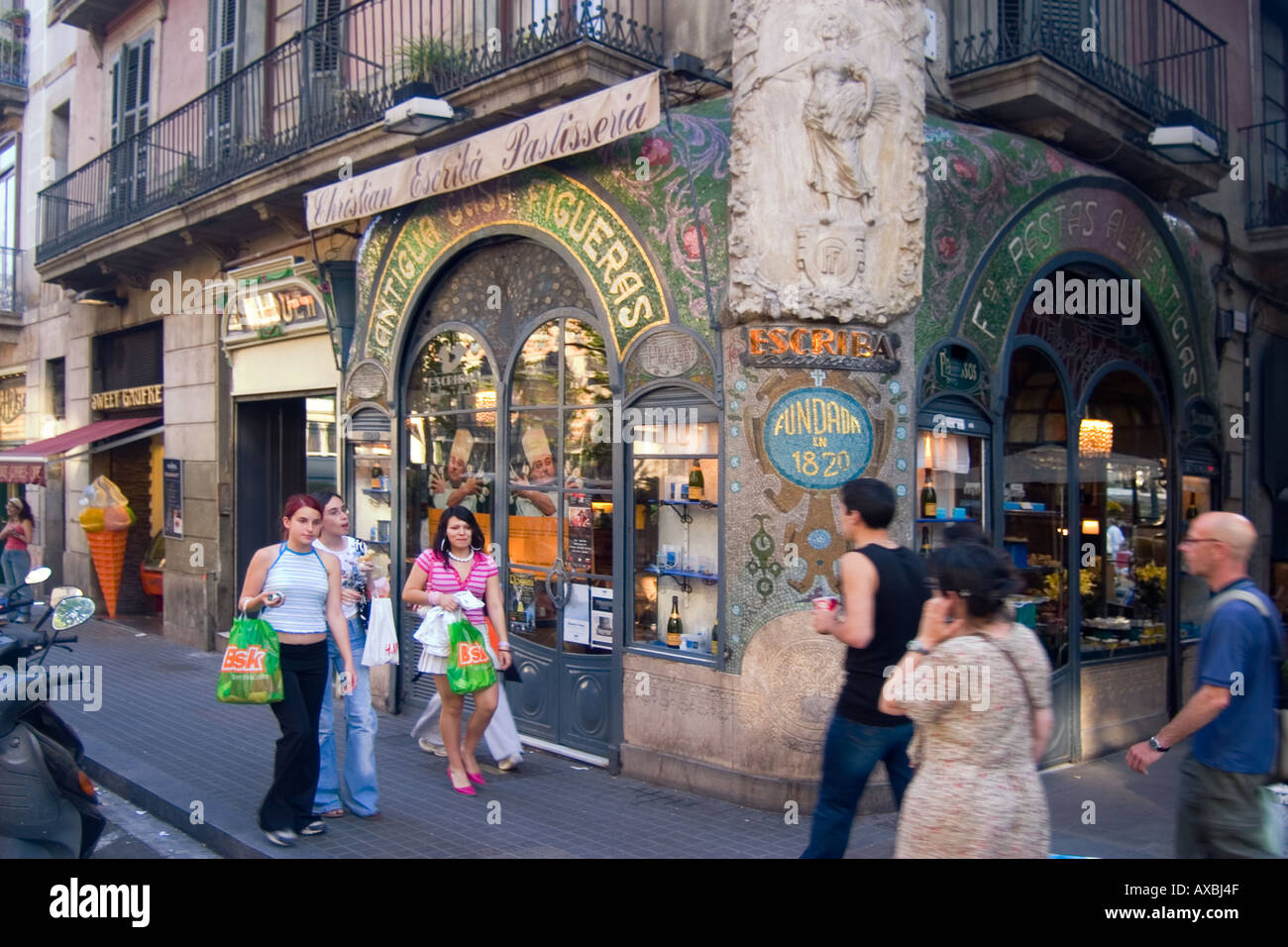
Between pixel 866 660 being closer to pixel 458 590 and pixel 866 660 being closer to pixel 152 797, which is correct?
pixel 458 590

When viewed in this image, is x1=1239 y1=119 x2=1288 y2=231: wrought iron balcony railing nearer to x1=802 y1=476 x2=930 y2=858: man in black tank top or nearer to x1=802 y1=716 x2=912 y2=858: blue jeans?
x1=802 y1=476 x2=930 y2=858: man in black tank top

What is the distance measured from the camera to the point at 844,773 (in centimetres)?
440

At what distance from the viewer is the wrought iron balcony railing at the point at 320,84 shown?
8.06m

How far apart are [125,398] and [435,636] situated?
10.6 metres

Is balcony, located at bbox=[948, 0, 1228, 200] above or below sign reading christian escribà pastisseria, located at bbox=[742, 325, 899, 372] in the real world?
above

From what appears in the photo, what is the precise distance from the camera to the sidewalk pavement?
5.89 metres

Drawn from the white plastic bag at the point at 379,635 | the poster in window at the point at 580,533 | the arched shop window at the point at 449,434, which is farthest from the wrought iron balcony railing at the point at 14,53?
the white plastic bag at the point at 379,635

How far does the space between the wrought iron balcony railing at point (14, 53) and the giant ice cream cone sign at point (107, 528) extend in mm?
7627

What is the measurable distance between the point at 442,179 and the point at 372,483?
3051mm

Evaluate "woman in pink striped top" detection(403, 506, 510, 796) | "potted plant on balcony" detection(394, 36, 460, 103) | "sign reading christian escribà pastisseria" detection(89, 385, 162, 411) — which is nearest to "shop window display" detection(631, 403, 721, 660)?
"woman in pink striped top" detection(403, 506, 510, 796)

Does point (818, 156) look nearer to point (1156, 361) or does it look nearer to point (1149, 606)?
point (1156, 361)

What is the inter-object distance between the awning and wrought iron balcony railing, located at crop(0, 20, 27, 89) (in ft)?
22.7

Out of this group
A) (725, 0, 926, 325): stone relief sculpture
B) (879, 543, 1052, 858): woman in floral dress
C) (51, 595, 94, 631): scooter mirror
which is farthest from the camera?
(725, 0, 926, 325): stone relief sculpture

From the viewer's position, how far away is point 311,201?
9562 mm
